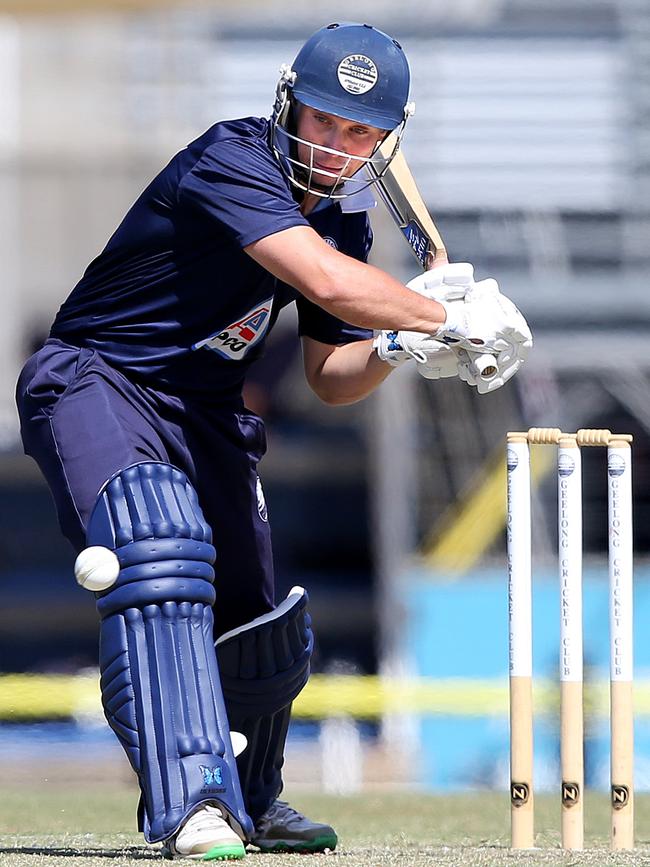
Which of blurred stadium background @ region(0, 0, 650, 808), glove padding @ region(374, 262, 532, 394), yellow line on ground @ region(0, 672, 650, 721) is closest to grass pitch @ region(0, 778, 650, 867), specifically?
glove padding @ region(374, 262, 532, 394)

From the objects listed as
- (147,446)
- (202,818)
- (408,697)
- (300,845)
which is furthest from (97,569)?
(408,697)

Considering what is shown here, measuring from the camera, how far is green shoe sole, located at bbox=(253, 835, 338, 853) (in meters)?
3.20

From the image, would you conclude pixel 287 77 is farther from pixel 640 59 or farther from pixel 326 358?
pixel 640 59

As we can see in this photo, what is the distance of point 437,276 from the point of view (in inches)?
117

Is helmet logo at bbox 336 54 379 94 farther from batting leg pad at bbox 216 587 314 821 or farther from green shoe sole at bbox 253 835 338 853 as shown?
green shoe sole at bbox 253 835 338 853

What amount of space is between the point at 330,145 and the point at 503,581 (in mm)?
6109

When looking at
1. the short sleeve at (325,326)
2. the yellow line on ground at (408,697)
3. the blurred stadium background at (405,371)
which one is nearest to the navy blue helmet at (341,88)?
the short sleeve at (325,326)

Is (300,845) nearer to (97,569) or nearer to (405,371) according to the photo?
(97,569)

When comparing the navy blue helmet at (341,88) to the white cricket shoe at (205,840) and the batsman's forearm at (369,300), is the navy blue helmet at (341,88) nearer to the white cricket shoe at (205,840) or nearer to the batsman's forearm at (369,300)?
the batsman's forearm at (369,300)

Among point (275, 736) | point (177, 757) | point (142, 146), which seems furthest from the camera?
point (142, 146)

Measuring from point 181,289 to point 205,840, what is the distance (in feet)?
3.35

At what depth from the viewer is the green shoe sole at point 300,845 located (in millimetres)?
3201

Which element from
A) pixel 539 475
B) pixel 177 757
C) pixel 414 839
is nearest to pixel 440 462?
pixel 539 475

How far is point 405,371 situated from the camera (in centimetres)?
942
